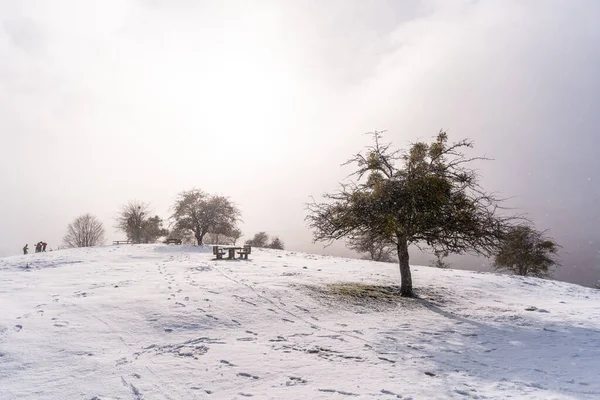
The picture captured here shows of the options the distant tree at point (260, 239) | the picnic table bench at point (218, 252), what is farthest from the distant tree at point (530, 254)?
the distant tree at point (260, 239)

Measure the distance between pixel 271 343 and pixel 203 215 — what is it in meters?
36.8

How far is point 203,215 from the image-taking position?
41.8 m

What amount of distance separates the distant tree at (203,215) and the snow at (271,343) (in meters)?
28.2

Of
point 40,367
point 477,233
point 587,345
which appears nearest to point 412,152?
point 477,233

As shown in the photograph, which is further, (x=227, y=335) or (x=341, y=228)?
(x=341, y=228)

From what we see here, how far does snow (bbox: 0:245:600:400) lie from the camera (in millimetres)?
5266

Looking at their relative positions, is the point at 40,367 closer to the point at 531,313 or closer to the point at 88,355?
the point at 88,355

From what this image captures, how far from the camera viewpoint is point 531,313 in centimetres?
1182

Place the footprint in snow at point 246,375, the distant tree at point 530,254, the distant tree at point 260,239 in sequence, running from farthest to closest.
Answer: the distant tree at point 260,239
the distant tree at point 530,254
the footprint in snow at point 246,375

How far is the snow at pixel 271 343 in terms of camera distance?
5266mm

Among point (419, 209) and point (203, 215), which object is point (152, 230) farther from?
point (419, 209)

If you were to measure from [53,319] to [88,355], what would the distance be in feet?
8.99

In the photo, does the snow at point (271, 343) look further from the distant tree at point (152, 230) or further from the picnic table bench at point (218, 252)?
the distant tree at point (152, 230)

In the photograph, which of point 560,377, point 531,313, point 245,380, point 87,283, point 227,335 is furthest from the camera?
point 87,283
